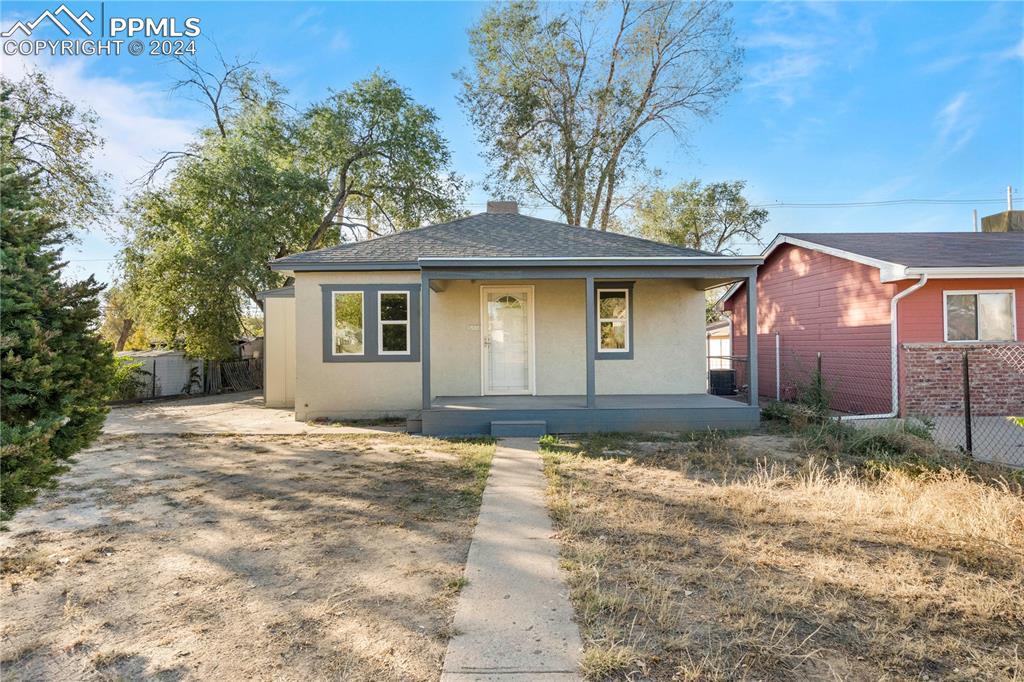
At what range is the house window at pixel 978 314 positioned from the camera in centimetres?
1002

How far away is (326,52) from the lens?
16.7m

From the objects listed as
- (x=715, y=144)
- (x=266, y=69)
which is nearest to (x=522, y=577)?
(x=715, y=144)

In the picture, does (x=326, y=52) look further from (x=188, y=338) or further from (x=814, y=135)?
(x=814, y=135)

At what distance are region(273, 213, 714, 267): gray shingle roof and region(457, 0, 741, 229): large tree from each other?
10261 mm

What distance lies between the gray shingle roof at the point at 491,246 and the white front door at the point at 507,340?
0.94m

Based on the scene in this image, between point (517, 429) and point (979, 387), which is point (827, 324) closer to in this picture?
point (979, 387)

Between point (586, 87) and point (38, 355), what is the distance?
71.0 feet

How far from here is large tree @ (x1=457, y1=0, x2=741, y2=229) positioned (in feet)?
63.7

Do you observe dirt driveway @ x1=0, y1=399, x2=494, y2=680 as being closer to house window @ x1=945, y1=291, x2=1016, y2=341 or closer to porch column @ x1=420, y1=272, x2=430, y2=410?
porch column @ x1=420, y1=272, x2=430, y2=410

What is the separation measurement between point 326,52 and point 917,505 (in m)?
19.4

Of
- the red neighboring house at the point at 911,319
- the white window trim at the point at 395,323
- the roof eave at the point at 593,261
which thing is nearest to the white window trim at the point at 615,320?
the roof eave at the point at 593,261

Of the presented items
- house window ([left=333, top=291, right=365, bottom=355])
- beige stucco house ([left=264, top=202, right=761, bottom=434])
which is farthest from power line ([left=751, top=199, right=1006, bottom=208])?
house window ([left=333, top=291, right=365, bottom=355])

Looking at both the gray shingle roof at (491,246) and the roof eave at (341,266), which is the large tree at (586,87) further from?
the roof eave at (341,266)

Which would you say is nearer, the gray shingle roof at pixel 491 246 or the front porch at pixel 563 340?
the gray shingle roof at pixel 491 246
